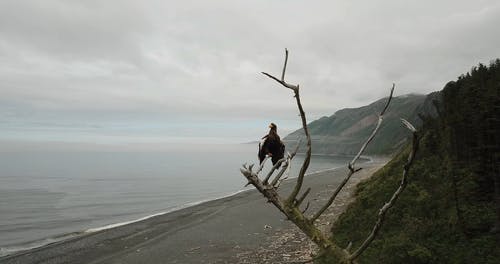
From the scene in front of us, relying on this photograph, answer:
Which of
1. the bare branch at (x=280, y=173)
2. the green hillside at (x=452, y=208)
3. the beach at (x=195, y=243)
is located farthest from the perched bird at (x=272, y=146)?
the beach at (x=195, y=243)

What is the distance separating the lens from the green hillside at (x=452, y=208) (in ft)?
38.0

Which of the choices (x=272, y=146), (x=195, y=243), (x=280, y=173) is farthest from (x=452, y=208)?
(x=195, y=243)

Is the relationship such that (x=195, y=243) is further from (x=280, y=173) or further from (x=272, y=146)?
(x=280, y=173)

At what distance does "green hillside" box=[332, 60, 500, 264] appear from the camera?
11578 mm

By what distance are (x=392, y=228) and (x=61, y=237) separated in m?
30.5

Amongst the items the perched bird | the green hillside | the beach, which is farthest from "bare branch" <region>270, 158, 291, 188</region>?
the beach

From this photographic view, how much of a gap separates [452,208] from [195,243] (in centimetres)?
1729

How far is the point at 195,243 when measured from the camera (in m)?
26.3

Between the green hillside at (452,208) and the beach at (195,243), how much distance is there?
15.8 ft

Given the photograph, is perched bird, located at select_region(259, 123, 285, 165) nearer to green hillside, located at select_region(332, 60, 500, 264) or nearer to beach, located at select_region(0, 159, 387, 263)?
green hillside, located at select_region(332, 60, 500, 264)

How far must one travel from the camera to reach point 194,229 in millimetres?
31672

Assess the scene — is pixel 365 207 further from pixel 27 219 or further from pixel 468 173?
pixel 27 219

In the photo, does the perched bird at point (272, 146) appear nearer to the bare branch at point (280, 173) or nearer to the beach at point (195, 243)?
the bare branch at point (280, 173)

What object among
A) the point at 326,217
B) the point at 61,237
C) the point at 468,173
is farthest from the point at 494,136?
the point at 61,237
